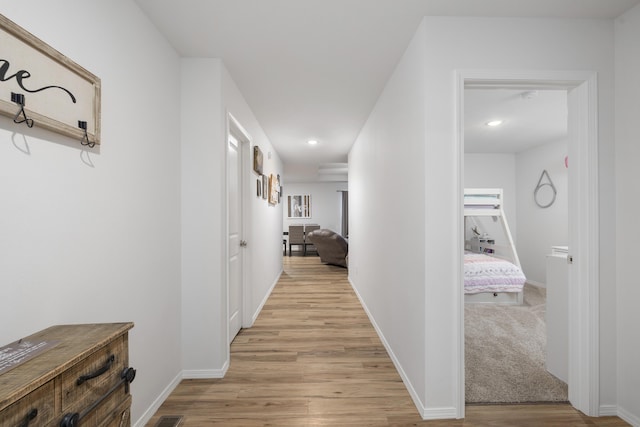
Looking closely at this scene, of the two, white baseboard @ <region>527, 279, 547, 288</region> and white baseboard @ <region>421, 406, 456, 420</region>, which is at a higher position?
white baseboard @ <region>421, 406, 456, 420</region>

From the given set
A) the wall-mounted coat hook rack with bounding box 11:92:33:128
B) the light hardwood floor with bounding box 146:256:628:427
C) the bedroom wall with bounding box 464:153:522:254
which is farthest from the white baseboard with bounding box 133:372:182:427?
the bedroom wall with bounding box 464:153:522:254

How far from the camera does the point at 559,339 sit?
221 cm

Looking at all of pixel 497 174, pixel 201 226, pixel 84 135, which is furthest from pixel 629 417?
pixel 497 174

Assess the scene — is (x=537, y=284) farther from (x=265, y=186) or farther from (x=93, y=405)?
(x=93, y=405)

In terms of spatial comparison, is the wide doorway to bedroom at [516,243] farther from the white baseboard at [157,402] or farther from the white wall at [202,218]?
the white baseboard at [157,402]

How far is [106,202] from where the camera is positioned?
1.46 metres

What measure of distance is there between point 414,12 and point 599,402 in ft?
8.60

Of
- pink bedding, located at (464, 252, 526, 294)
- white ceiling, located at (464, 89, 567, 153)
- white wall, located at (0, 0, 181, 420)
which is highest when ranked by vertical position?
white ceiling, located at (464, 89, 567, 153)

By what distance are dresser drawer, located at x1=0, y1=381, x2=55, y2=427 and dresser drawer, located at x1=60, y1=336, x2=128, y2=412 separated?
4 centimetres

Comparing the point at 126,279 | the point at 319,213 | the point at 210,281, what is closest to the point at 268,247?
the point at 210,281

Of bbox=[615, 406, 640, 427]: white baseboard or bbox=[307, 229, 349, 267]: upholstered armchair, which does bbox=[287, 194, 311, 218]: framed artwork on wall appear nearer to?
bbox=[307, 229, 349, 267]: upholstered armchair

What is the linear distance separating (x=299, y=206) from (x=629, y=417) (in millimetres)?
9034

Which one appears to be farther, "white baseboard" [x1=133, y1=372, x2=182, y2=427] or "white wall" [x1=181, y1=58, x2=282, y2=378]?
"white wall" [x1=181, y1=58, x2=282, y2=378]

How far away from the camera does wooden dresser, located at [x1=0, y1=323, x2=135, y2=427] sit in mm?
745
